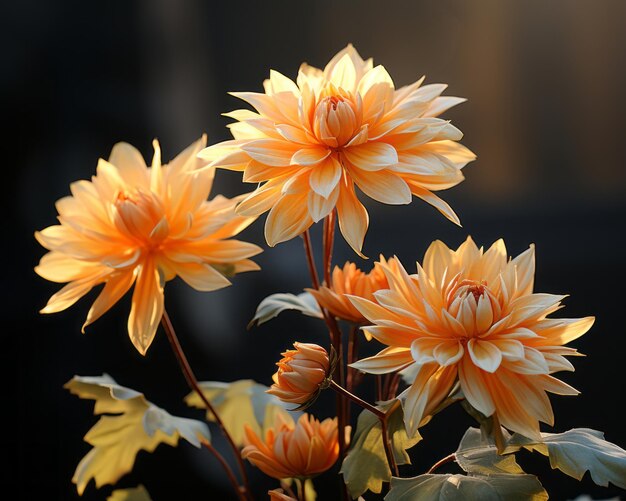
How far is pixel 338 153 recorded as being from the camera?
590mm

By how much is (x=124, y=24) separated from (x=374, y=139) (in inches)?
61.8

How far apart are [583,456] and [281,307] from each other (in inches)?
10.9

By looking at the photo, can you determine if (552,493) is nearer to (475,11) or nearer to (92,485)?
(92,485)

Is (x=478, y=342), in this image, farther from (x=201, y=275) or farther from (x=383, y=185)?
(x=201, y=275)

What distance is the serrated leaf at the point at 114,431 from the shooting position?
696mm

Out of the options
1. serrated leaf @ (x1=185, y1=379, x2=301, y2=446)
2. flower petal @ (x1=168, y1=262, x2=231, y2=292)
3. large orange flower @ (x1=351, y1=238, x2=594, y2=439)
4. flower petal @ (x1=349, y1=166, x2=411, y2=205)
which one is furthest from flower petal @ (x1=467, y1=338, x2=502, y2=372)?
A: serrated leaf @ (x1=185, y1=379, x2=301, y2=446)

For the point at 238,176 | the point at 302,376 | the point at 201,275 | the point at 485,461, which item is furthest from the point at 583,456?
the point at 238,176

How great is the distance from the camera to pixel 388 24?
2047mm

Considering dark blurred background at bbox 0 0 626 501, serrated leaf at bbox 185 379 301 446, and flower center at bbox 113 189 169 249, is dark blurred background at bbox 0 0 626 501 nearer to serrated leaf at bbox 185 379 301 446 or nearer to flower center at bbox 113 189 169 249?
serrated leaf at bbox 185 379 301 446

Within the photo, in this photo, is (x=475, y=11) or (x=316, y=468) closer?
(x=316, y=468)

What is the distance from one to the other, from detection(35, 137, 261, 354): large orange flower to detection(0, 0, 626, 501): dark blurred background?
1219 mm

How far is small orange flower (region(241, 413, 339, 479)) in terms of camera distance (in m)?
0.64

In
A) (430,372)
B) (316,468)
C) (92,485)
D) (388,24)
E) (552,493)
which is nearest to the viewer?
(430,372)

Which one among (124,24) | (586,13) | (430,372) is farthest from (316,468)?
(586,13)
